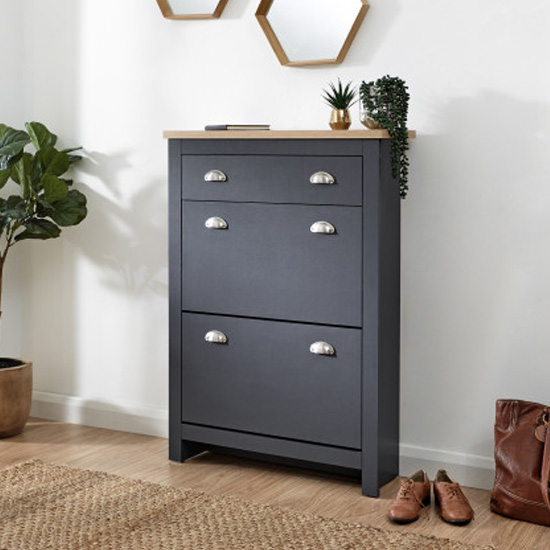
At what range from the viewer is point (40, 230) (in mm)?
3811

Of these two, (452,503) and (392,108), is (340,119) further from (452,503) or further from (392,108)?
(452,503)

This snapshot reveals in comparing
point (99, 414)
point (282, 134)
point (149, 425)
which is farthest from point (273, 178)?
point (99, 414)

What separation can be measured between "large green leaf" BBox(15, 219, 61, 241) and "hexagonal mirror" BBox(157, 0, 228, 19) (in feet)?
3.01

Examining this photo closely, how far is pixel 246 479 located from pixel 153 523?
495 millimetres

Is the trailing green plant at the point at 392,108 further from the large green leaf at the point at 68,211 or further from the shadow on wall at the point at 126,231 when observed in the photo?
the large green leaf at the point at 68,211

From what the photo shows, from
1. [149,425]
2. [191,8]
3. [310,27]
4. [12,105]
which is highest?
[191,8]

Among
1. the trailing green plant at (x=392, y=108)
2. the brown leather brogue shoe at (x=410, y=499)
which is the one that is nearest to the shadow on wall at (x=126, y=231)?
the trailing green plant at (x=392, y=108)

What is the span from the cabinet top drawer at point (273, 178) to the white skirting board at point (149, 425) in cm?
93

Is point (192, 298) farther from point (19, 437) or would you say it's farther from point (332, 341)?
point (19, 437)

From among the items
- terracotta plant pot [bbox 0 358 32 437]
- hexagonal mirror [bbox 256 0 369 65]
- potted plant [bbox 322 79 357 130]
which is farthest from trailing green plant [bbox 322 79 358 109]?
terracotta plant pot [bbox 0 358 32 437]

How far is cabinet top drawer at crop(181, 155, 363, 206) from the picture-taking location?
313 centimetres

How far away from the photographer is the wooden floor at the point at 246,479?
2924 mm

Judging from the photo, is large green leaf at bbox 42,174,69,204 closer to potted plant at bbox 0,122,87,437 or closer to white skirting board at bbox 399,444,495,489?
potted plant at bbox 0,122,87,437

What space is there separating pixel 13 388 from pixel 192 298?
0.91 meters
